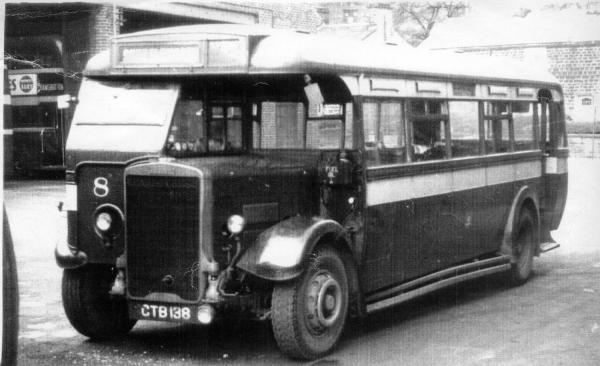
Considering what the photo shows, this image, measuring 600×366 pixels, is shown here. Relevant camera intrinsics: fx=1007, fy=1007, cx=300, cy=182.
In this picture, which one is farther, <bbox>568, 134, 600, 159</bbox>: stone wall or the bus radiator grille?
<bbox>568, 134, 600, 159</bbox>: stone wall

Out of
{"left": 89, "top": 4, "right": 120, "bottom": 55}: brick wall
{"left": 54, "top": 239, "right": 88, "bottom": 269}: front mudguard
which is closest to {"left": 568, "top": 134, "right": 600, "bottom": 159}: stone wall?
{"left": 89, "top": 4, "right": 120, "bottom": 55}: brick wall

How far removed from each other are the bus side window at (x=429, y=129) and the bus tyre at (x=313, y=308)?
1.60 meters

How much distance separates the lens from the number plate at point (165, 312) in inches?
275

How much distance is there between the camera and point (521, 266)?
10773 millimetres

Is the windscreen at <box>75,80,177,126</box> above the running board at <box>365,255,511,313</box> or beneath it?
above

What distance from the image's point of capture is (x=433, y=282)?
8969 mm

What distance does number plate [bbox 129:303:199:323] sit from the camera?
6973 millimetres

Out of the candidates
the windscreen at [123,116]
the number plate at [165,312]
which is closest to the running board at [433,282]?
the number plate at [165,312]

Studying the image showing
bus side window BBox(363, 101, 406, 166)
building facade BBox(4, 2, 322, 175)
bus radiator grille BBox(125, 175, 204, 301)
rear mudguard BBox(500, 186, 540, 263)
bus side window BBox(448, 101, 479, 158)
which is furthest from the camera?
rear mudguard BBox(500, 186, 540, 263)

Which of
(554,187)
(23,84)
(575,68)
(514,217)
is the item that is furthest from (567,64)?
(23,84)

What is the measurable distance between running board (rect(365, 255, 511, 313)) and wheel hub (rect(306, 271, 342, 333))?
1.55 ft

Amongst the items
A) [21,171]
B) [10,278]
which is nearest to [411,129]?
[21,171]

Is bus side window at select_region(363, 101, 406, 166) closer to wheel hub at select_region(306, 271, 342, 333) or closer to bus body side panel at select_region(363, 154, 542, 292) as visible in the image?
bus body side panel at select_region(363, 154, 542, 292)

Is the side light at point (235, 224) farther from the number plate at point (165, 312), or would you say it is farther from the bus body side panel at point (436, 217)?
the bus body side panel at point (436, 217)
